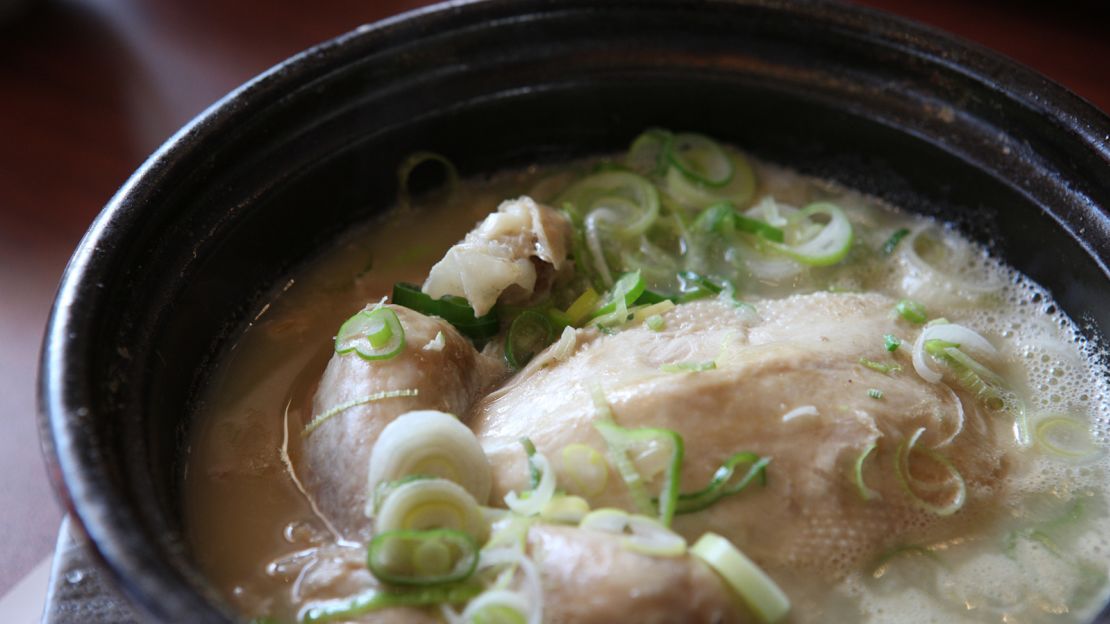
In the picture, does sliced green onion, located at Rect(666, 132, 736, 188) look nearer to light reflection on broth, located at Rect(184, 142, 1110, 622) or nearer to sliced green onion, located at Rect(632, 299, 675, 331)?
light reflection on broth, located at Rect(184, 142, 1110, 622)

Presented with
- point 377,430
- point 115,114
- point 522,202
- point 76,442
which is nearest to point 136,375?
point 76,442

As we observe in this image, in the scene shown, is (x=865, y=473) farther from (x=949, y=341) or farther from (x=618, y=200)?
(x=618, y=200)

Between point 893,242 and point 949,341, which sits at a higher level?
point 893,242

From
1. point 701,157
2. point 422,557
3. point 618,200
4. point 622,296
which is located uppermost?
point 701,157

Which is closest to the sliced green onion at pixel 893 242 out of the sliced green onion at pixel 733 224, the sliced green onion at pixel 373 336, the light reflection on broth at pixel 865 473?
the light reflection on broth at pixel 865 473

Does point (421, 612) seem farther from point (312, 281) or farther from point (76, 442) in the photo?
point (312, 281)

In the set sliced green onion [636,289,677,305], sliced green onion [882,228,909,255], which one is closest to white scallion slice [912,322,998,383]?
sliced green onion [882,228,909,255]

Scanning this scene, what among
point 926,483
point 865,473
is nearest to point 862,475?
point 865,473
